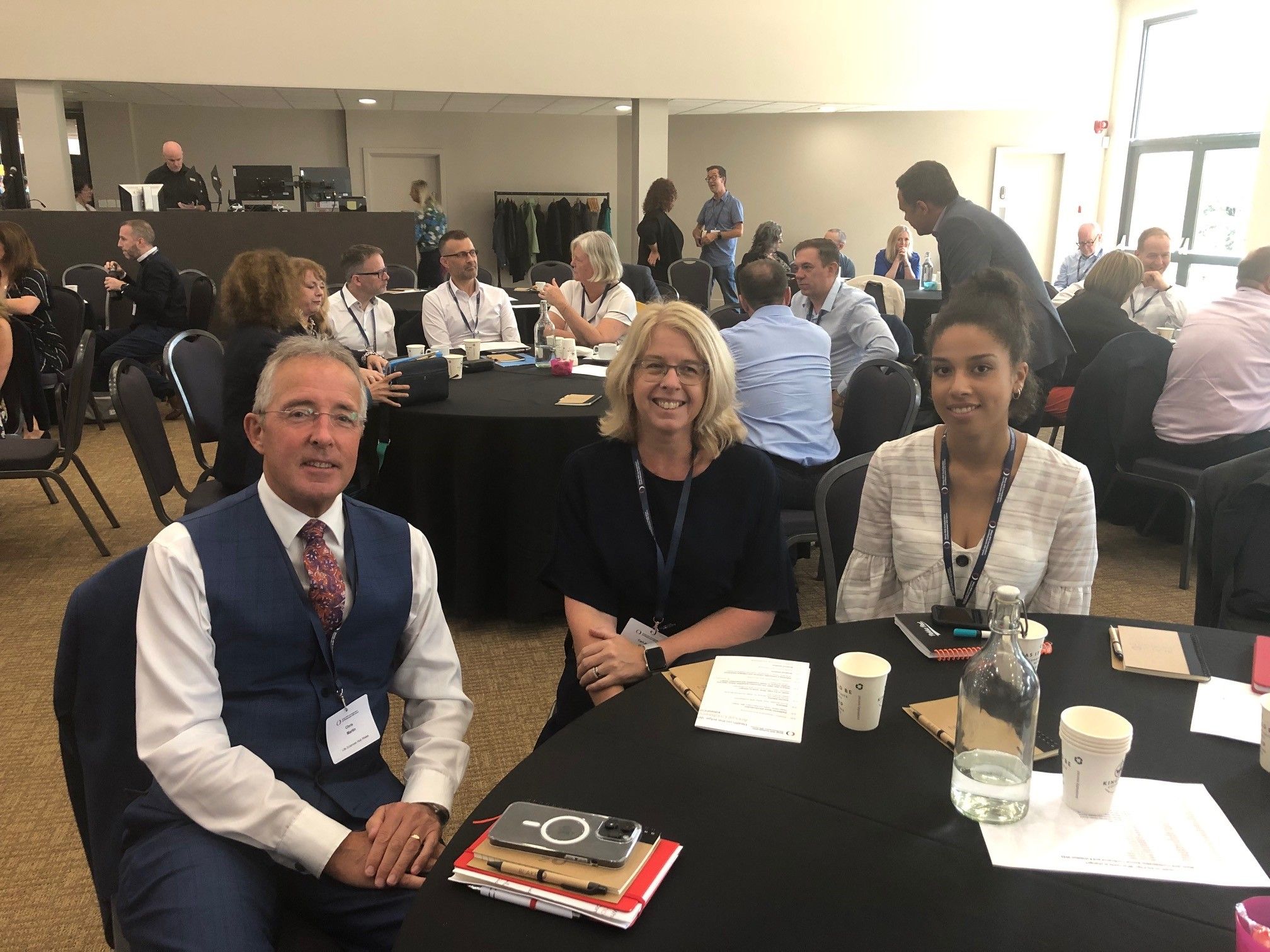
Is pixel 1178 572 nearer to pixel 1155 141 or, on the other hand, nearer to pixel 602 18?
pixel 602 18

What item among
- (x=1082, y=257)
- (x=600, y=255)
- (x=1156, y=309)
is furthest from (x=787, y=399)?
(x=1082, y=257)

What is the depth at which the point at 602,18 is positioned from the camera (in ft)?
31.3

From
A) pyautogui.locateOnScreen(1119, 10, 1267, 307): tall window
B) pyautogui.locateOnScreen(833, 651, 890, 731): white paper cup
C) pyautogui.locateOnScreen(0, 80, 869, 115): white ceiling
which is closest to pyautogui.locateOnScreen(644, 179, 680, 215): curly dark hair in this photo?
pyautogui.locateOnScreen(0, 80, 869, 115): white ceiling

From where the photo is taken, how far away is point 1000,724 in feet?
3.94

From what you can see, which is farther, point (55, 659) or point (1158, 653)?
point (55, 659)

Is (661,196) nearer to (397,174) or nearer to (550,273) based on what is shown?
(550,273)

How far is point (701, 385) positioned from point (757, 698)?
0.84 metres

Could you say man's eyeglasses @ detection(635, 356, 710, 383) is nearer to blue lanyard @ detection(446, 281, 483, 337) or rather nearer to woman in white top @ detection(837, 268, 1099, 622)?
Answer: woman in white top @ detection(837, 268, 1099, 622)

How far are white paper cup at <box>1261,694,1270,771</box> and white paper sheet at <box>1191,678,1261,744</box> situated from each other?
6cm

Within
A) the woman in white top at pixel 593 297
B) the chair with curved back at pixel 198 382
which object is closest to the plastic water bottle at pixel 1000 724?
the chair with curved back at pixel 198 382

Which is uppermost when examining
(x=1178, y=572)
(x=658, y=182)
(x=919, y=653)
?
(x=658, y=182)

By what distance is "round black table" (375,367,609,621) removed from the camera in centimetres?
350

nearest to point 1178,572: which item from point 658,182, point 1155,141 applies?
point 658,182

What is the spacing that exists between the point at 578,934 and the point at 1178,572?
423 centimetres
